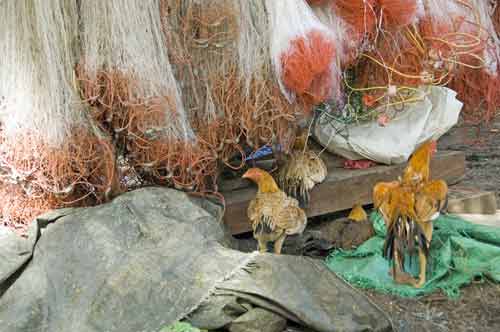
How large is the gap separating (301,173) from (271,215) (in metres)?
0.54

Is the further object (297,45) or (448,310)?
(297,45)

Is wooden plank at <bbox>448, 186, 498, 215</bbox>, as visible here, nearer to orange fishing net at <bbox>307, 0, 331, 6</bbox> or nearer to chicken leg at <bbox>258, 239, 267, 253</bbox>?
chicken leg at <bbox>258, 239, 267, 253</bbox>

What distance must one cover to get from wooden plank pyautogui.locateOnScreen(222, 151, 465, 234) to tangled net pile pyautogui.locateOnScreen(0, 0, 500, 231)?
0.71ft

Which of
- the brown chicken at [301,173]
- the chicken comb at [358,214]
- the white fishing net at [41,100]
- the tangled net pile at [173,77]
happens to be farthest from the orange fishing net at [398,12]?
the white fishing net at [41,100]

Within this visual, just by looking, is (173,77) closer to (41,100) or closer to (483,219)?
(41,100)

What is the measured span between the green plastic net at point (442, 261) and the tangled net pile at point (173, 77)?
2.45 feet

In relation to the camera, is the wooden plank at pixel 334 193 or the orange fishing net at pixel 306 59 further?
the wooden plank at pixel 334 193

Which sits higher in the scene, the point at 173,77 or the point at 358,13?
the point at 358,13

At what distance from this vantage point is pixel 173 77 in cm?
320

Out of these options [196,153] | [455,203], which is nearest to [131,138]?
[196,153]

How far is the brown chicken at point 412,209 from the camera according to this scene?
3156 millimetres

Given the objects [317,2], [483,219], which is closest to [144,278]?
[317,2]

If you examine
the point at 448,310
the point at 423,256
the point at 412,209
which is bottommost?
the point at 448,310

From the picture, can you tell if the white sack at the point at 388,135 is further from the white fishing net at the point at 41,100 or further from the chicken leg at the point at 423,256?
the white fishing net at the point at 41,100
